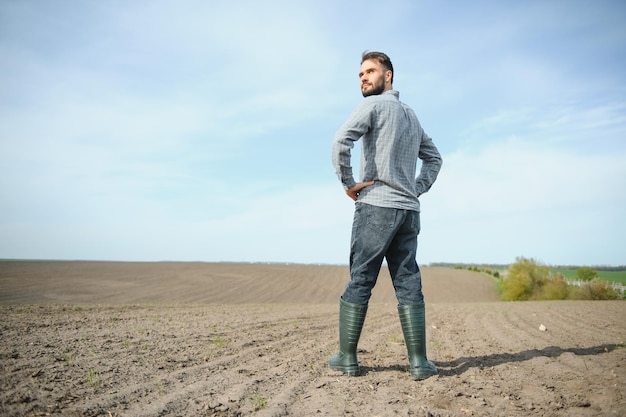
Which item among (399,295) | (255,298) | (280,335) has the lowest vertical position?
(255,298)

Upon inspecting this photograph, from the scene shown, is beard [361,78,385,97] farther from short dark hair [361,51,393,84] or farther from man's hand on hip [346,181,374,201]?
man's hand on hip [346,181,374,201]

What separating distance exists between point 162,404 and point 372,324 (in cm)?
442

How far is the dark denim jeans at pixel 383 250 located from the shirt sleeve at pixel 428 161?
0.49 m

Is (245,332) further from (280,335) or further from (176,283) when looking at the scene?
(176,283)

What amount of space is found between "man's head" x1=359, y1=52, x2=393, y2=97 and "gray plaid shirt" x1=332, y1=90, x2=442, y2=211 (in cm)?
9

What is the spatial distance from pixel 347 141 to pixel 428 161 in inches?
38.6

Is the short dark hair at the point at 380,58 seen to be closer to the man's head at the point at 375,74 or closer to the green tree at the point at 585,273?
the man's head at the point at 375,74

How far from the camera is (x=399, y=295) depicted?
3.38 meters

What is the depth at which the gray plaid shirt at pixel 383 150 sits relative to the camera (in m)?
3.28

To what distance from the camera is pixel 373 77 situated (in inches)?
139

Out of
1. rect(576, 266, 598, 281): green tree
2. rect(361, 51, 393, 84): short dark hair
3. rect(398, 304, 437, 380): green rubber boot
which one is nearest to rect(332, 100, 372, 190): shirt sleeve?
rect(361, 51, 393, 84): short dark hair

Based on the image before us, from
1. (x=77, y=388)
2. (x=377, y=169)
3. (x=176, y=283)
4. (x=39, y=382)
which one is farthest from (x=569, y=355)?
(x=176, y=283)

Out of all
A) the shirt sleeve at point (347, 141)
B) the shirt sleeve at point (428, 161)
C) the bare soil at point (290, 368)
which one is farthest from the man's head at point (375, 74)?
the bare soil at point (290, 368)

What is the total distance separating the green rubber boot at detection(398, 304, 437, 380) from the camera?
3.20 metres
